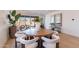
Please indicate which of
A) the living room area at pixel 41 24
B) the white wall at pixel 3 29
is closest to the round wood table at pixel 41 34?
the living room area at pixel 41 24

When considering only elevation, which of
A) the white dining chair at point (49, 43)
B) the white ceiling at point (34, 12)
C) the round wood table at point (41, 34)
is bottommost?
the white dining chair at point (49, 43)

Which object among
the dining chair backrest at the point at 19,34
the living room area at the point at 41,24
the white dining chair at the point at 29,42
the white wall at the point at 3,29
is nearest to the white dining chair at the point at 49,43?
the living room area at the point at 41,24

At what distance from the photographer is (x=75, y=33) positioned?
1936mm

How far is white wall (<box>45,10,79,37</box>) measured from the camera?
1.90m

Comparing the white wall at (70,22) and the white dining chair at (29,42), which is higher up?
the white wall at (70,22)

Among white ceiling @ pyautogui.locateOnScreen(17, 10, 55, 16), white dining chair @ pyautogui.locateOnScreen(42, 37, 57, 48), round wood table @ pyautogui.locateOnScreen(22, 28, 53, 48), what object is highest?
white ceiling @ pyautogui.locateOnScreen(17, 10, 55, 16)

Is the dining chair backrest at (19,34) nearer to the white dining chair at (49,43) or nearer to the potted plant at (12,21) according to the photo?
the potted plant at (12,21)

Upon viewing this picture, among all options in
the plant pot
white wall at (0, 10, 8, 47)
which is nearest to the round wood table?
the plant pot

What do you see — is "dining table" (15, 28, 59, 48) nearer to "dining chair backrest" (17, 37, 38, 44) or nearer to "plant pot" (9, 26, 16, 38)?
"dining chair backrest" (17, 37, 38, 44)

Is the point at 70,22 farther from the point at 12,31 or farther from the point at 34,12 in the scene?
the point at 12,31

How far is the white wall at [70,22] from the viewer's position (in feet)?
6.25

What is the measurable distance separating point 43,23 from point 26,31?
0.29 meters

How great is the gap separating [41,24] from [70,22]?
44cm
